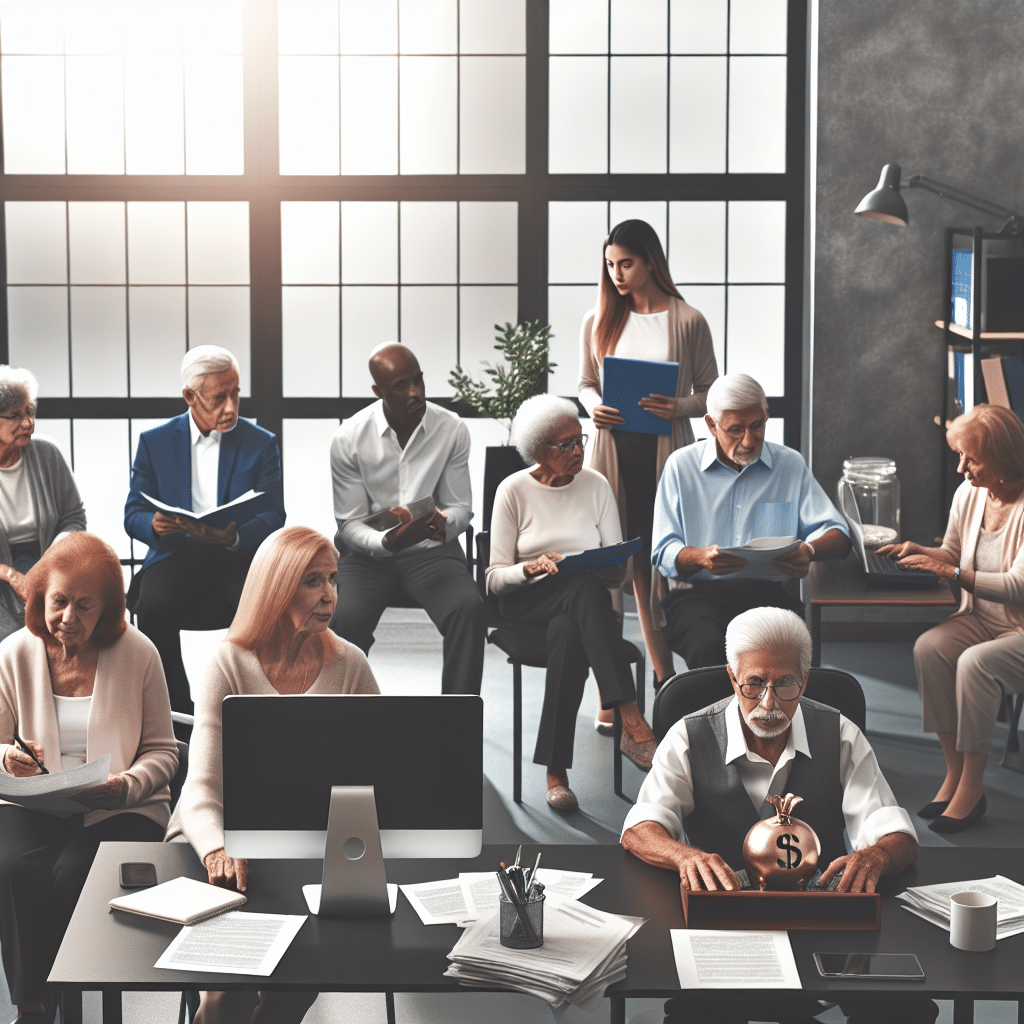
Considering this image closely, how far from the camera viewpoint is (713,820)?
2725 mm

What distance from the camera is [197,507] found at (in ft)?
15.8

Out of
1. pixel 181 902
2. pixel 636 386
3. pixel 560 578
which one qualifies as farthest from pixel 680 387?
pixel 181 902

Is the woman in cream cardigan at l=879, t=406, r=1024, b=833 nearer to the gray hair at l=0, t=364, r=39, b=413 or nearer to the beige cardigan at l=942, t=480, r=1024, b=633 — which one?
the beige cardigan at l=942, t=480, r=1024, b=633

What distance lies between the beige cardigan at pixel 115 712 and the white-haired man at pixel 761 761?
44.9 inches

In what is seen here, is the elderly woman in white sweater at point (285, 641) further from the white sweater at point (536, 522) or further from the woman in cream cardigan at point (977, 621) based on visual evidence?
the woman in cream cardigan at point (977, 621)

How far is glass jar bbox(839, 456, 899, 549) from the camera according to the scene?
6.07 meters

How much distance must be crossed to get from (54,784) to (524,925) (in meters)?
1.15

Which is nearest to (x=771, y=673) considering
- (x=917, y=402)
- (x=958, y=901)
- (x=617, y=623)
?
(x=958, y=901)

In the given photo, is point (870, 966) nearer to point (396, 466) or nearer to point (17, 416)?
point (396, 466)

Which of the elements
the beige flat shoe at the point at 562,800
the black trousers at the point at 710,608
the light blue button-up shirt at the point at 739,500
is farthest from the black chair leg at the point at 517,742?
the light blue button-up shirt at the point at 739,500

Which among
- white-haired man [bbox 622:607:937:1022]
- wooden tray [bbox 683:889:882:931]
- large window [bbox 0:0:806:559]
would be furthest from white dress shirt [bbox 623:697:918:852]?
large window [bbox 0:0:806:559]

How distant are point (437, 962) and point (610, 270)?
130 inches

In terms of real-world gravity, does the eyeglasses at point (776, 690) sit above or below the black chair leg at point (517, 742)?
above

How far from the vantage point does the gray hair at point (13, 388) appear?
4.45m
